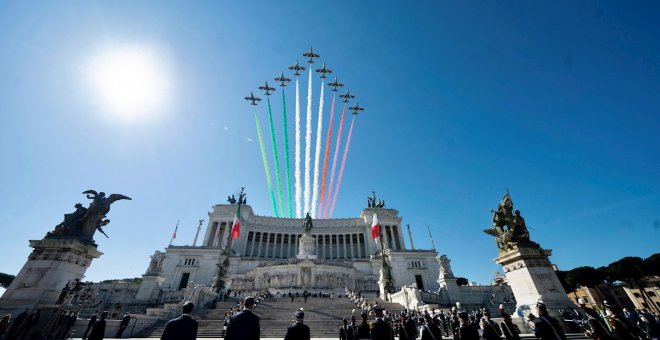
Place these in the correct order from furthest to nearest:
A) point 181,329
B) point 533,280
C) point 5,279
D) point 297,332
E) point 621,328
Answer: point 5,279, point 533,280, point 621,328, point 297,332, point 181,329

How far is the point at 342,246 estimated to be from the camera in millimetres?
74250

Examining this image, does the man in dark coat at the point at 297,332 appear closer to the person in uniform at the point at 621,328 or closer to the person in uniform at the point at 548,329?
the person in uniform at the point at 548,329

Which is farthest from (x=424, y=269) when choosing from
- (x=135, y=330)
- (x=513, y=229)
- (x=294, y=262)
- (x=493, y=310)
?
(x=135, y=330)

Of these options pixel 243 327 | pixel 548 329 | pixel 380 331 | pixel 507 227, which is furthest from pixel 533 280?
pixel 243 327

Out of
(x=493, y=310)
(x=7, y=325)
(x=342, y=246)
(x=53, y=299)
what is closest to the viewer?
(x=7, y=325)

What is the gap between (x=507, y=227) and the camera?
13.1m

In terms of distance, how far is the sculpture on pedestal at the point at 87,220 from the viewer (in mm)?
12000

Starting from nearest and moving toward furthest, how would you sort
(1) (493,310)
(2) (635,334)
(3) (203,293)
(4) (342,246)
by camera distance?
1. (2) (635,334)
2. (3) (203,293)
3. (1) (493,310)
4. (4) (342,246)

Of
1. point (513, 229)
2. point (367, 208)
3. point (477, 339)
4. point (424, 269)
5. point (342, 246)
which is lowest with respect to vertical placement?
point (477, 339)

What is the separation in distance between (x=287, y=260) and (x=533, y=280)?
40572 millimetres

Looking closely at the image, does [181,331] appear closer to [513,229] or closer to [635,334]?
[635,334]

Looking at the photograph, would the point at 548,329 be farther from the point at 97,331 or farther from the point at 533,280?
the point at 97,331

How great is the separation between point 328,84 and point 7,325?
135ft

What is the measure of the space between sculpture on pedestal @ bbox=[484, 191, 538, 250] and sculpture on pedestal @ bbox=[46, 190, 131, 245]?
60.1 ft
